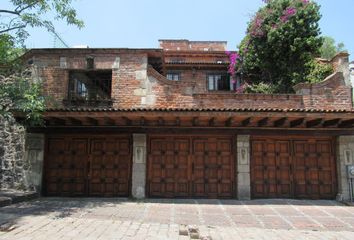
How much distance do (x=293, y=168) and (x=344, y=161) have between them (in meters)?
1.69

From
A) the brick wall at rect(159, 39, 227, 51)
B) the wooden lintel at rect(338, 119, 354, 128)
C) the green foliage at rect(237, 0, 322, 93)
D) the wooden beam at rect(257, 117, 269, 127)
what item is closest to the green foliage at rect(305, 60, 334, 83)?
the green foliage at rect(237, 0, 322, 93)

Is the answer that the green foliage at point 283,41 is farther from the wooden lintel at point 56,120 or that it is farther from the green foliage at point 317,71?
the wooden lintel at point 56,120

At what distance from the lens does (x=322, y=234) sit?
6551 mm

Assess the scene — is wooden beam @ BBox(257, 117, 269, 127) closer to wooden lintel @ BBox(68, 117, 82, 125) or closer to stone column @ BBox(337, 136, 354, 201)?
stone column @ BBox(337, 136, 354, 201)

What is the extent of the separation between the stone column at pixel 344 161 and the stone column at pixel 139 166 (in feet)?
21.6

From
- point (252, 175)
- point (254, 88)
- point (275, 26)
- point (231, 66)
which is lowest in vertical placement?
point (252, 175)

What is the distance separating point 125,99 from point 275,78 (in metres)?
9.62

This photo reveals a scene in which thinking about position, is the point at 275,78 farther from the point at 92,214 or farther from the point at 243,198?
the point at 92,214

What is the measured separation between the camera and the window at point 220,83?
67.1 feet

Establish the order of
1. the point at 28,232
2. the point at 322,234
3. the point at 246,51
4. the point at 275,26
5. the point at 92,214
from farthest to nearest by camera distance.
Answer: the point at 246,51, the point at 275,26, the point at 92,214, the point at 322,234, the point at 28,232

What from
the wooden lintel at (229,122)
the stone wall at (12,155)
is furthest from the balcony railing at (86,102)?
the wooden lintel at (229,122)

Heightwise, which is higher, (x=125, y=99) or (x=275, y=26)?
(x=275, y=26)

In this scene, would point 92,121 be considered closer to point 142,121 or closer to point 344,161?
point 142,121

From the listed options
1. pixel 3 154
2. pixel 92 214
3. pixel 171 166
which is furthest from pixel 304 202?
pixel 3 154
